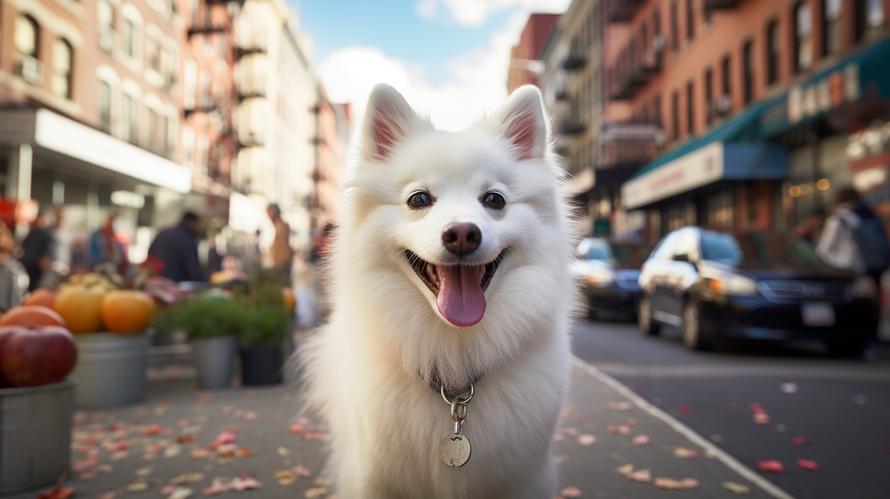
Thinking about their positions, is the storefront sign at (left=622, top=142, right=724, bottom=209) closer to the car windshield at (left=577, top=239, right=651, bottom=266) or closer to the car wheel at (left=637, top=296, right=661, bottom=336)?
the car windshield at (left=577, top=239, right=651, bottom=266)

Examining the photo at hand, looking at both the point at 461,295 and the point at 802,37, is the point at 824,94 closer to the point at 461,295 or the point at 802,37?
the point at 802,37

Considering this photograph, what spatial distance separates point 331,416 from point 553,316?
50.8 inches

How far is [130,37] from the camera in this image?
24891mm

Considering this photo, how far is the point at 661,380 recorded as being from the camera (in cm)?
721

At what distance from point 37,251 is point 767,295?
35.9ft

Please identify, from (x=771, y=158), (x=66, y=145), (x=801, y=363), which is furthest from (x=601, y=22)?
(x=801, y=363)

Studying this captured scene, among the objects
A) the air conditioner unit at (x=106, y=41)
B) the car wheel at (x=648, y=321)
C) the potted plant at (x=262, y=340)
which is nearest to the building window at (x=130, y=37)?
the air conditioner unit at (x=106, y=41)

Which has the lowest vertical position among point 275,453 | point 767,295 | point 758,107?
point 275,453

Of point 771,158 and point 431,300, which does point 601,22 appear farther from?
point 431,300

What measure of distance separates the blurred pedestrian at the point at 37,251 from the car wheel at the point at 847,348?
38.8ft

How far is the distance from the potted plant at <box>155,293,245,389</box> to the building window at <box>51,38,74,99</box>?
54.7 ft

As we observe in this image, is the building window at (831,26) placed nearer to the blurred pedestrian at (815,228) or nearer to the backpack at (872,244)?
→ the blurred pedestrian at (815,228)

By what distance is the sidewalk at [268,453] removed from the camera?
3.76 m

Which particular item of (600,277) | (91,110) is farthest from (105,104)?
(600,277)
